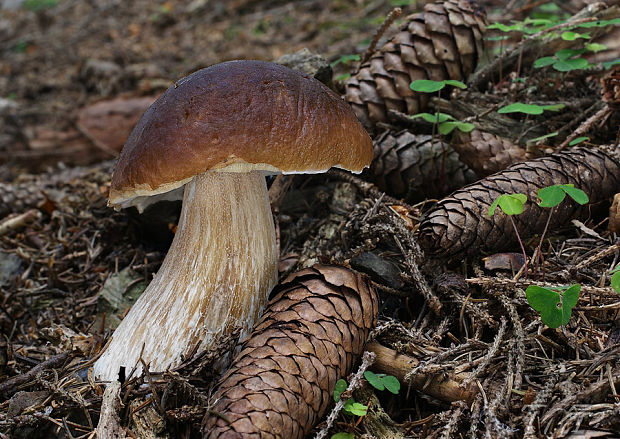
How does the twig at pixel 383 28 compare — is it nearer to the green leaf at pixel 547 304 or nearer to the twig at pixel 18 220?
the green leaf at pixel 547 304

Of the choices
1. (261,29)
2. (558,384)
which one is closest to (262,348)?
(558,384)

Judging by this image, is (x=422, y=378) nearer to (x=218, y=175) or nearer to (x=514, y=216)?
(x=514, y=216)

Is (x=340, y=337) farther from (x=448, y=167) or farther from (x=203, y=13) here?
(x=203, y=13)

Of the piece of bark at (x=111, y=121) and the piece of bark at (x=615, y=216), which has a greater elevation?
the piece of bark at (x=111, y=121)

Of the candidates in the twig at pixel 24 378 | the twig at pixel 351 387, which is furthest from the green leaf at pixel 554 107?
the twig at pixel 24 378

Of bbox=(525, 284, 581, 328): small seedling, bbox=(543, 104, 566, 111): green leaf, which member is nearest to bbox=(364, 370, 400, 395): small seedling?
bbox=(525, 284, 581, 328): small seedling

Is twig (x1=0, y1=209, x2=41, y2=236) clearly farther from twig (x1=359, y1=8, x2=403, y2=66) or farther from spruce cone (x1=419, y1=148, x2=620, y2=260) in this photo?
spruce cone (x1=419, y1=148, x2=620, y2=260)
